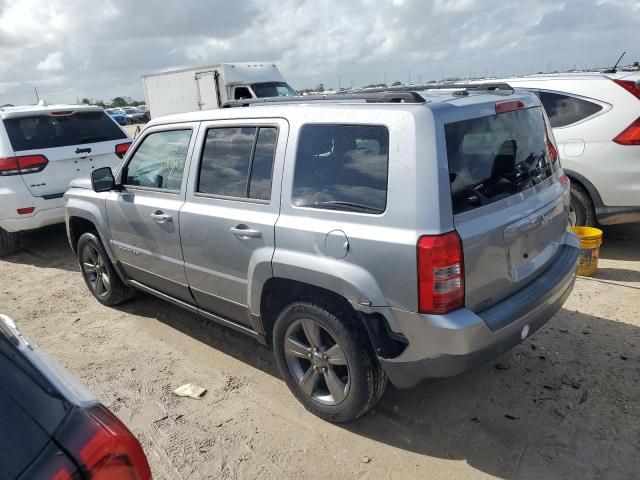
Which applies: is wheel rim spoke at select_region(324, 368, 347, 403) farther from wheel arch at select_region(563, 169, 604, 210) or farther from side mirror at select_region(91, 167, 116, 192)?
wheel arch at select_region(563, 169, 604, 210)

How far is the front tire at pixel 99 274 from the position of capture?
4.86 meters

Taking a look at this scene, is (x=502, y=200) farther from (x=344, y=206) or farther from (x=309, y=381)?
(x=309, y=381)

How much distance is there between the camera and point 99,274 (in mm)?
5066

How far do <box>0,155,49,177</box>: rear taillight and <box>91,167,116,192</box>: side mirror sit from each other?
102 inches

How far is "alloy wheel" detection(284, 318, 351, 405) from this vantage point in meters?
2.96

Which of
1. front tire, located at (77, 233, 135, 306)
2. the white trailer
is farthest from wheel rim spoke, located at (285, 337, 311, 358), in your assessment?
the white trailer

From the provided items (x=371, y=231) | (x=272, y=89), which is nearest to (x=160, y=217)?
(x=371, y=231)

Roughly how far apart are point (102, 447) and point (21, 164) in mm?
5984

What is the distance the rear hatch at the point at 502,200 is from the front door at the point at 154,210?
6.48 feet

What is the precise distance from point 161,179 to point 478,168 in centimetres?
238

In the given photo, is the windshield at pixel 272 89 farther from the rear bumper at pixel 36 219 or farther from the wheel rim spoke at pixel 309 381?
the wheel rim spoke at pixel 309 381

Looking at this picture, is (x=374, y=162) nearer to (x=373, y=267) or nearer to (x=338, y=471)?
(x=373, y=267)

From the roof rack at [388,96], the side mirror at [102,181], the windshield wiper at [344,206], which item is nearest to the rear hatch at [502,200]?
the roof rack at [388,96]

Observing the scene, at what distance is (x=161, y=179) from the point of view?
3945mm
